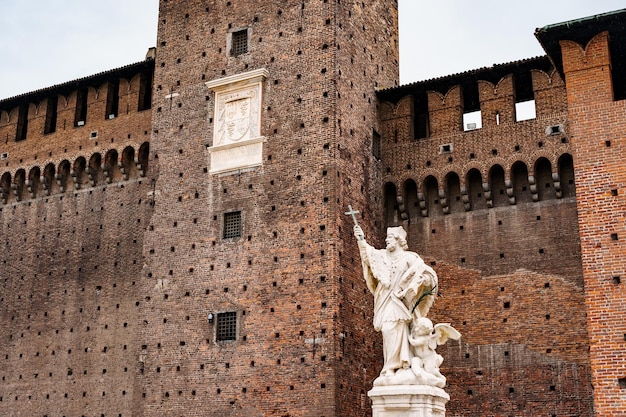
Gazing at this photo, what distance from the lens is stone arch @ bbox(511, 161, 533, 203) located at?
16109mm

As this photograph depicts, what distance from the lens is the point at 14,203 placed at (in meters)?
20.6

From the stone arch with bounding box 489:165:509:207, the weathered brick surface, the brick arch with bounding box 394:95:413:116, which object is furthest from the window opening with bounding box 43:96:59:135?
the stone arch with bounding box 489:165:509:207

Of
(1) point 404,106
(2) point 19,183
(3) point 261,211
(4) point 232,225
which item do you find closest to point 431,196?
(1) point 404,106

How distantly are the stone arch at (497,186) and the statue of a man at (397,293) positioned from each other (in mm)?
6019

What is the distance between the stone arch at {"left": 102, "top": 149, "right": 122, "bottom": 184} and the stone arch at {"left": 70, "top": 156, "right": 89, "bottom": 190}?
0.59m

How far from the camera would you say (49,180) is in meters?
20.0

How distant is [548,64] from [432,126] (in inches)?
91.2

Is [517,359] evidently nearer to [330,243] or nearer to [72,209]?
[330,243]

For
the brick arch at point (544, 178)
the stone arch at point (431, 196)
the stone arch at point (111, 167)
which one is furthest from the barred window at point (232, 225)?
the brick arch at point (544, 178)

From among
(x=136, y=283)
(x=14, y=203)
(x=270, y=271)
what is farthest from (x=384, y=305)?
(x=14, y=203)

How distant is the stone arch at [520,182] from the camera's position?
1611 cm

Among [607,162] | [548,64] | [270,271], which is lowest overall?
[270,271]

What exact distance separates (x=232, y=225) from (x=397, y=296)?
6.39 meters

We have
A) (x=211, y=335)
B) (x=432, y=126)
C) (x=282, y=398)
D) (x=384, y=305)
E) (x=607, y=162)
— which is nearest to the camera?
(x=384, y=305)
